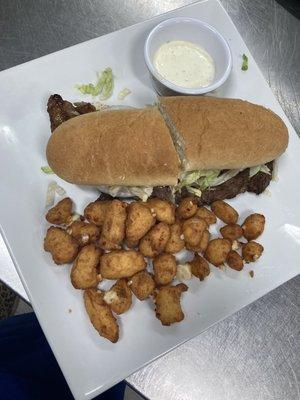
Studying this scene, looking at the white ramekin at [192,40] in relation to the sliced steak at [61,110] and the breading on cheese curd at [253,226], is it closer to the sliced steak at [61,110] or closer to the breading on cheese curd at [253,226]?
the sliced steak at [61,110]

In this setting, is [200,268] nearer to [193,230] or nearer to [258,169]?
[193,230]

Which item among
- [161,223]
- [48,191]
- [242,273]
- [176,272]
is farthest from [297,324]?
[48,191]

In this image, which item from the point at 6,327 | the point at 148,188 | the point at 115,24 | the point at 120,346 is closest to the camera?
the point at 120,346

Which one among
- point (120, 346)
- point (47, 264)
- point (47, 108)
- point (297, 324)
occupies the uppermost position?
point (47, 108)

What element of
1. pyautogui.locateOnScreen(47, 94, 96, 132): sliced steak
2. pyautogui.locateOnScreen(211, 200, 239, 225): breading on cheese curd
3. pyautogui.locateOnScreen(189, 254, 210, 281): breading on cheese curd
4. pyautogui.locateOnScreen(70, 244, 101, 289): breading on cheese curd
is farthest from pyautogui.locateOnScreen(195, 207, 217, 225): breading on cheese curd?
pyautogui.locateOnScreen(47, 94, 96, 132): sliced steak

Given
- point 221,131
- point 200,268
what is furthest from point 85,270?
point 221,131

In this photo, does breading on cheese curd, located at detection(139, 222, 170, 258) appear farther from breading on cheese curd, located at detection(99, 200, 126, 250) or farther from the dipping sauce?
the dipping sauce

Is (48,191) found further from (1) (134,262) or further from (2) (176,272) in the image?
→ (2) (176,272)

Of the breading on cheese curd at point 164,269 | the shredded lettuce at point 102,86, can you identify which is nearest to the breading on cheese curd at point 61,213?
the breading on cheese curd at point 164,269
